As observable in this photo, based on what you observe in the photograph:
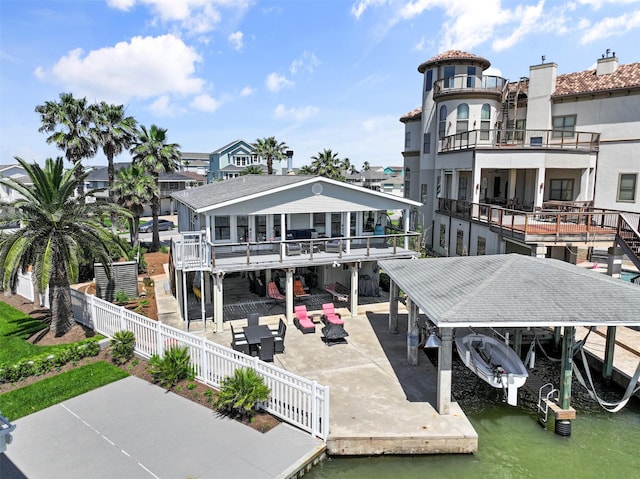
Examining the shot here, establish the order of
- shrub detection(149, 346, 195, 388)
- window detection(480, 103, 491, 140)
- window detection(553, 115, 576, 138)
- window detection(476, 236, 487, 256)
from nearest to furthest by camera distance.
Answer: shrub detection(149, 346, 195, 388)
window detection(476, 236, 487, 256)
window detection(553, 115, 576, 138)
window detection(480, 103, 491, 140)

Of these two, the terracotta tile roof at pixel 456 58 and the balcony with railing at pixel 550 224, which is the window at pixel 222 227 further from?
the terracotta tile roof at pixel 456 58

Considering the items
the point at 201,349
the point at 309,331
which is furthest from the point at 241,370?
the point at 309,331

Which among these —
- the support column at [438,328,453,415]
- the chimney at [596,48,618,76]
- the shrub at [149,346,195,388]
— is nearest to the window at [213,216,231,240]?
the shrub at [149,346,195,388]

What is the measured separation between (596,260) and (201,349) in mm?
21319

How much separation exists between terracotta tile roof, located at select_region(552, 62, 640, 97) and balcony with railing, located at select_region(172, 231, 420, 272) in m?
15.3

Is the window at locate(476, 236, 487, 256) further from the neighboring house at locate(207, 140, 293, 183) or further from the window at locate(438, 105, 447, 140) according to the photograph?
the neighboring house at locate(207, 140, 293, 183)

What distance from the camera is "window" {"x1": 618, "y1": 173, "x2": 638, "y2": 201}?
2366 cm

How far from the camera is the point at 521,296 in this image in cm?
1109

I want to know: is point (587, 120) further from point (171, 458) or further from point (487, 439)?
point (171, 458)

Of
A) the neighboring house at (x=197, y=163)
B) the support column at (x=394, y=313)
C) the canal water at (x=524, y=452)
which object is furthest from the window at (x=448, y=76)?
the neighboring house at (x=197, y=163)

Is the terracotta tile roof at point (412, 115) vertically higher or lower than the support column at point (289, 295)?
higher

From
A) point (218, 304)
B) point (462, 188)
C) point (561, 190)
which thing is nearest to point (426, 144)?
point (462, 188)

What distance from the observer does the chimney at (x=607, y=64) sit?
2591 cm

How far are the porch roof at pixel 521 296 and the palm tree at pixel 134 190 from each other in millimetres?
24356
